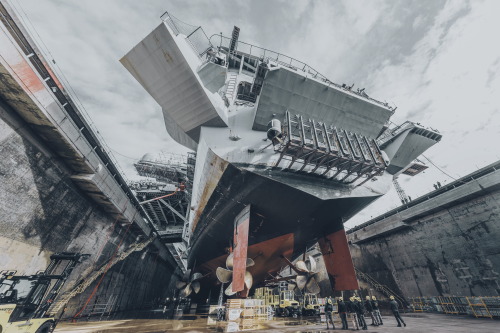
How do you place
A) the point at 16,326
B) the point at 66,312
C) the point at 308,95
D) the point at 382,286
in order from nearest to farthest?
the point at 16,326, the point at 66,312, the point at 308,95, the point at 382,286

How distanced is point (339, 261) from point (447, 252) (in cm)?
948

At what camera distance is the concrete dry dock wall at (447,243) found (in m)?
12.8

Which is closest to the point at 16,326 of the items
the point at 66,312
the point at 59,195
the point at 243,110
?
the point at 59,195

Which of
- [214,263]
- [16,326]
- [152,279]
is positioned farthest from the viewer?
[152,279]

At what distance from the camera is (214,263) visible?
17.5m

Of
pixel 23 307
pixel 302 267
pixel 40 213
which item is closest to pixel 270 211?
pixel 302 267

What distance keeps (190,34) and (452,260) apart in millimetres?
27591

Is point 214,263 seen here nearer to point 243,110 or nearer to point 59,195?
point 59,195

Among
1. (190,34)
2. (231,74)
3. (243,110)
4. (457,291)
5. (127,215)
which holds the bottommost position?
(457,291)

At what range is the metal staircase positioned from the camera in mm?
17719

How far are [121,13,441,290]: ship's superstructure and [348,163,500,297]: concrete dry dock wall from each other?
4.47m

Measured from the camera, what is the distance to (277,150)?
10.6 meters

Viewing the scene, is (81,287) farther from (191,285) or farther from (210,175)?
(210,175)

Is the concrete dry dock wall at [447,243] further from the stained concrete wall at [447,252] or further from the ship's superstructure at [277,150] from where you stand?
the ship's superstructure at [277,150]
